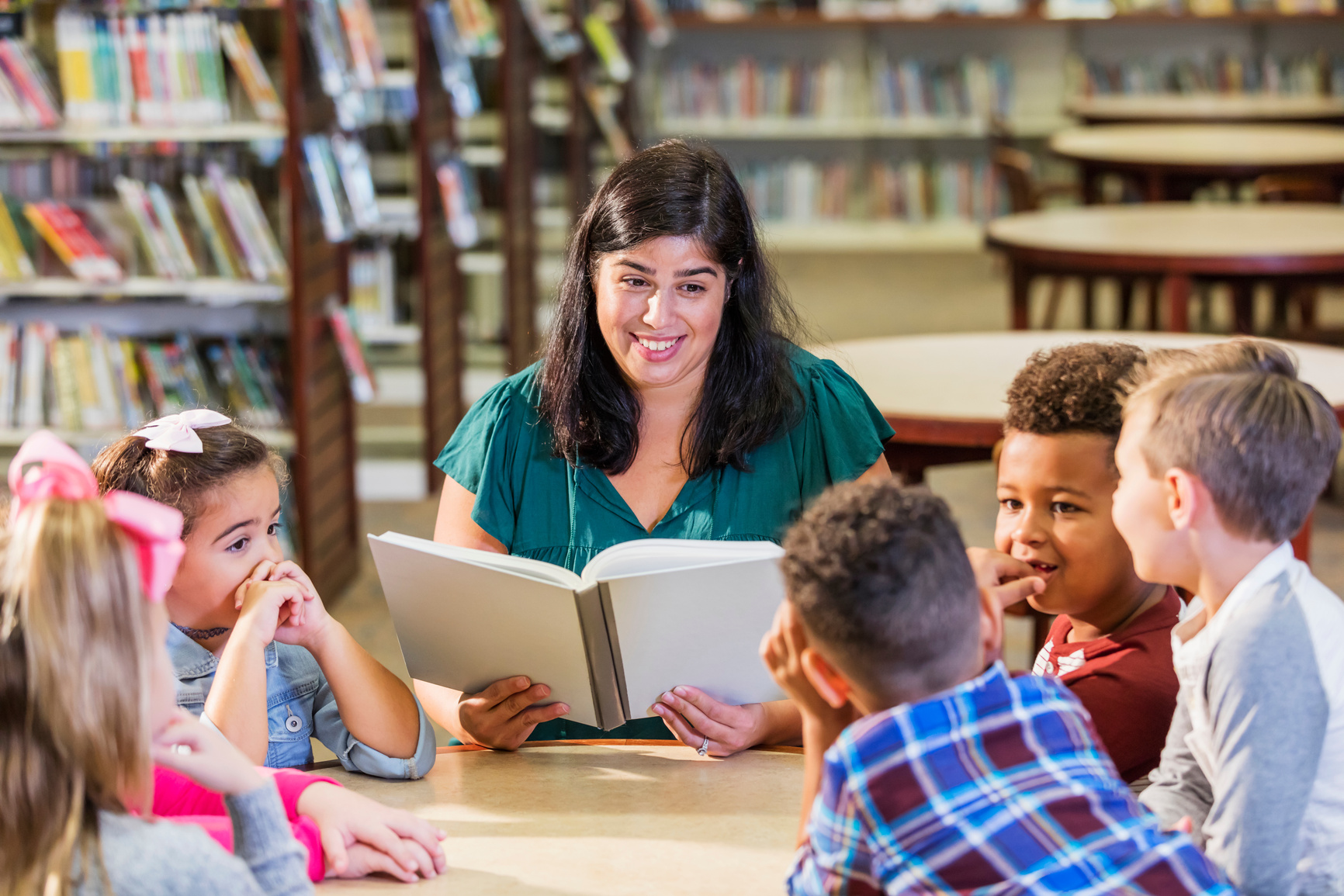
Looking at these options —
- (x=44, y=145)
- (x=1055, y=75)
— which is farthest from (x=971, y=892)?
(x=1055, y=75)

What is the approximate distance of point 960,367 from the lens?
2670 millimetres

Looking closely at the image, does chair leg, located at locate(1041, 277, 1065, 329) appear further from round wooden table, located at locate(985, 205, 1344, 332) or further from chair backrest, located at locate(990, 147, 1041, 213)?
round wooden table, located at locate(985, 205, 1344, 332)

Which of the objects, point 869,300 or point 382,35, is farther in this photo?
point 869,300

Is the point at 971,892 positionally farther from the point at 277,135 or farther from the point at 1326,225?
the point at 1326,225

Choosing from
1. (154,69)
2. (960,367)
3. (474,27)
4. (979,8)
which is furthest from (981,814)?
(979,8)

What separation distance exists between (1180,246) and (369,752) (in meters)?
2.95

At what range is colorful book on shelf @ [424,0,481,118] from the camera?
3941 millimetres

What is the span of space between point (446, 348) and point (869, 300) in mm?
3240

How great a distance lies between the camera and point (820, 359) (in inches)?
68.2

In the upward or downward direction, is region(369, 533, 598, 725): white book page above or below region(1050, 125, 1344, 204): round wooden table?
below

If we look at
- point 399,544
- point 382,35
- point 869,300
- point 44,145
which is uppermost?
point 382,35

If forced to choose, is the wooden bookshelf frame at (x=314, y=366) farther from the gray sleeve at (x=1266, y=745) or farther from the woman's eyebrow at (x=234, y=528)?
the gray sleeve at (x=1266, y=745)

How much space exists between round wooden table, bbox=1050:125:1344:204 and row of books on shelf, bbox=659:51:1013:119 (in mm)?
1721

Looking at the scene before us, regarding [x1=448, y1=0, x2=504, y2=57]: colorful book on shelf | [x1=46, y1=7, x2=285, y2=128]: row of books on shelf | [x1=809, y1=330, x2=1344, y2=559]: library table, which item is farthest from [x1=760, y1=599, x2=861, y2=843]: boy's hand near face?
[x1=448, y1=0, x2=504, y2=57]: colorful book on shelf
